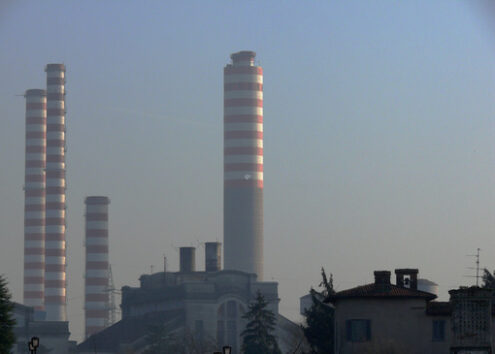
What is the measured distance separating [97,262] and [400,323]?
364 ft

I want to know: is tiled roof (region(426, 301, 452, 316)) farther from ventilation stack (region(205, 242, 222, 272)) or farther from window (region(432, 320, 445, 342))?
ventilation stack (region(205, 242, 222, 272))

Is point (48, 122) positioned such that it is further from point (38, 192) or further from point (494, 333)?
point (494, 333)

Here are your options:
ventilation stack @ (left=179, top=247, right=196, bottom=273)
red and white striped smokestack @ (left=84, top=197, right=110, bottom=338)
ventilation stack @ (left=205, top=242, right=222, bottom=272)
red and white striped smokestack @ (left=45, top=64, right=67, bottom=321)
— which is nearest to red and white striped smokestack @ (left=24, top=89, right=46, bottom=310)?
red and white striped smokestack @ (left=45, top=64, right=67, bottom=321)

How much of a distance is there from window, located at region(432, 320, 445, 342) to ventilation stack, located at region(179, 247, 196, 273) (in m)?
80.8

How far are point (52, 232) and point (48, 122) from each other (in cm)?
1353

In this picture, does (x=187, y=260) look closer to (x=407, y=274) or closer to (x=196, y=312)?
(x=196, y=312)

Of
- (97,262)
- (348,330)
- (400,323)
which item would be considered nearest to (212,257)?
(97,262)

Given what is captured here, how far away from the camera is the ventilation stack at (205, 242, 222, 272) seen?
457 ft

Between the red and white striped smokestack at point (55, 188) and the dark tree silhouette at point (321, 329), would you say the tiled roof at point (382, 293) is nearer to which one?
the dark tree silhouette at point (321, 329)

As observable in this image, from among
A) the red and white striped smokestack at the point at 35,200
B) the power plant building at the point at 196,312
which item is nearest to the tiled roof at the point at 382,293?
the power plant building at the point at 196,312

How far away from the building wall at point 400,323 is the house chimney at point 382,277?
948 millimetres

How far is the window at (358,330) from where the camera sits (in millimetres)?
57812

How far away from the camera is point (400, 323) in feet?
189

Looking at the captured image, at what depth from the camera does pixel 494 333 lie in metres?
53.5
